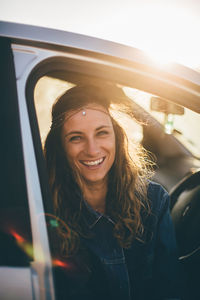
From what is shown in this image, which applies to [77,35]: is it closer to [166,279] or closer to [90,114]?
[90,114]

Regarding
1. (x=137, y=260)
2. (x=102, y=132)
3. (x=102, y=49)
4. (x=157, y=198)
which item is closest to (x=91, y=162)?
(x=102, y=132)

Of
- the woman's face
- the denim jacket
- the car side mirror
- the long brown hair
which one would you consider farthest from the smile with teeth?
the car side mirror

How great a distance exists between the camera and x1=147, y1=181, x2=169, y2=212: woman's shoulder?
1625 millimetres

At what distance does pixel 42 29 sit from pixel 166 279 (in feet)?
5.02

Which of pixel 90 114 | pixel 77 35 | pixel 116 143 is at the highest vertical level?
pixel 77 35

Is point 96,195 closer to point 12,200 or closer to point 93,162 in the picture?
point 93,162

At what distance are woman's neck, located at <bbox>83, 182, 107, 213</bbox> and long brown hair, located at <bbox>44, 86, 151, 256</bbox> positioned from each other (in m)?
0.04

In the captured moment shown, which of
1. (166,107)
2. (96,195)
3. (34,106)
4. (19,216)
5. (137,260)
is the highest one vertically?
(166,107)

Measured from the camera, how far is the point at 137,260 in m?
1.48

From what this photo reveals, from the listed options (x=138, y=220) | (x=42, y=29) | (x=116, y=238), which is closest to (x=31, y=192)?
(x=42, y=29)

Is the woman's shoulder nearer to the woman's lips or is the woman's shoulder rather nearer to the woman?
the woman

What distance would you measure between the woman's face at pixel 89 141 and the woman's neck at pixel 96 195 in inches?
2.1

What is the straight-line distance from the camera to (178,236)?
2160mm

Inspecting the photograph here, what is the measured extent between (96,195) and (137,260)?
19.8 inches
